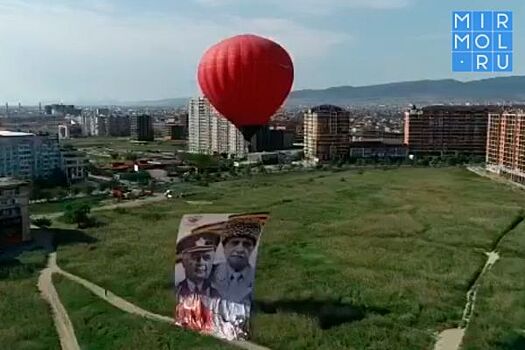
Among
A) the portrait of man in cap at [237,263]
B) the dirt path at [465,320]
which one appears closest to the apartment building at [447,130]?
the dirt path at [465,320]

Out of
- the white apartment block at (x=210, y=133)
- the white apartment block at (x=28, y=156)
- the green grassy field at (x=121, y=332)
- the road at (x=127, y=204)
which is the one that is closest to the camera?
the green grassy field at (x=121, y=332)

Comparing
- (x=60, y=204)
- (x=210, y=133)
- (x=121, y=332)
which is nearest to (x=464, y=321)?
(x=121, y=332)

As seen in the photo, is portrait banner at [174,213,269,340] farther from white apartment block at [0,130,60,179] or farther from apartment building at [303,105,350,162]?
apartment building at [303,105,350,162]

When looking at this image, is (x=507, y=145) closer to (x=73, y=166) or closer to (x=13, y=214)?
(x=73, y=166)

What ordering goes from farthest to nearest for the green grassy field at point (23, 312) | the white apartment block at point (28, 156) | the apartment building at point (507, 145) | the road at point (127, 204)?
the apartment building at point (507, 145) → the white apartment block at point (28, 156) → the road at point (127, 204) → the green grassy field at point (23, 312)

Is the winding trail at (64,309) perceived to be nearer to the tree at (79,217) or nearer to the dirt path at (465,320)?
the dirt path at (465,320)

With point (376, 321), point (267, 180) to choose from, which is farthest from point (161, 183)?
point (376, 321)
